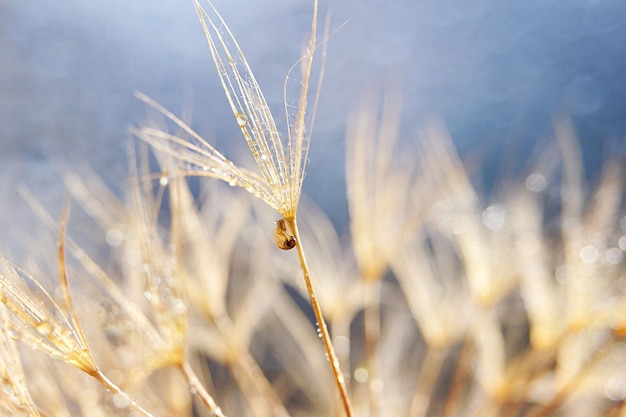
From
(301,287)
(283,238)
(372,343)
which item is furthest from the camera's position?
(301,287)

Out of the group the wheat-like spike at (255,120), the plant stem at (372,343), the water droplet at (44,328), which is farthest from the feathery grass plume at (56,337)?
the plant stem at (372,343)

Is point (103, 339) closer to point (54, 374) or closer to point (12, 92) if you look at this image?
point (54, 374)

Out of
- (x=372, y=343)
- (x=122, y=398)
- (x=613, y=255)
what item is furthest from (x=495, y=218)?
(x=122, y=398)

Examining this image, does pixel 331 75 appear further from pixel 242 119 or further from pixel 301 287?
pixel 242 119

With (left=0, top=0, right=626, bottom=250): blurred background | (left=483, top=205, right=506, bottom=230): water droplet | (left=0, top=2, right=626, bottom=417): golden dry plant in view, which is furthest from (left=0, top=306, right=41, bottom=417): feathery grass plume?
(left=0, top=0, right=626, bottom=250): blurred background

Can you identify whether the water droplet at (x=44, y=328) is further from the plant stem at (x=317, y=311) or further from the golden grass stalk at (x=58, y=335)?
the plant stem at (x=317, y=311)

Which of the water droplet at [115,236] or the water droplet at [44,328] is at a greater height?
the water droplet at [44,328]
